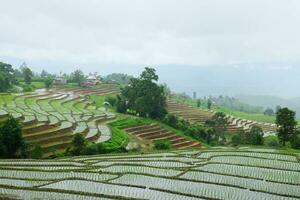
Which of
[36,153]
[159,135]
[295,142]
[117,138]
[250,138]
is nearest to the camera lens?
[36,153]

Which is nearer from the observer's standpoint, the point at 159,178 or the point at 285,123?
the point at 159,178

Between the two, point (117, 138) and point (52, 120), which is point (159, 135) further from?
point (52, 120)

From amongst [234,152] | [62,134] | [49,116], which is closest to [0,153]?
[62,134]

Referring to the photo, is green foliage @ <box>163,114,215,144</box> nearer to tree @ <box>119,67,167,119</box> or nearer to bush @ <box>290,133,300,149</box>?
tree @ <box>119,67,167,119</box>

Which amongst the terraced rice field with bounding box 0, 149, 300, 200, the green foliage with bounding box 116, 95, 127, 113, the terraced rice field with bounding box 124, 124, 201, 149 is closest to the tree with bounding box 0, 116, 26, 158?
the terraced rice field with bounding box 0, 149, 300, 200

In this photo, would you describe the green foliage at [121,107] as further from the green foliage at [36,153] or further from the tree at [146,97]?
the green foliage at [36,153]

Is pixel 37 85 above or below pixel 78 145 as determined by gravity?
above

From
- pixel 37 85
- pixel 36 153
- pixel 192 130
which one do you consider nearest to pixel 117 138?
pixel 36 153
